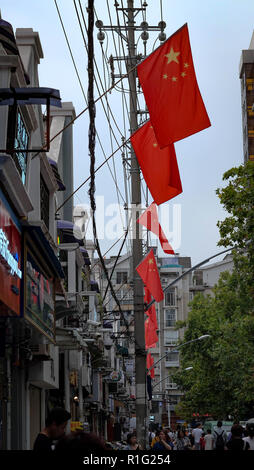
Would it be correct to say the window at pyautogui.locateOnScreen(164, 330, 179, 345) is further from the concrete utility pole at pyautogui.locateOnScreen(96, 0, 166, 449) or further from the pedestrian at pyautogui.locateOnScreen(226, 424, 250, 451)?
the pedestrian at pyautogui.locateOnScreen(226, 424, 250, 451)

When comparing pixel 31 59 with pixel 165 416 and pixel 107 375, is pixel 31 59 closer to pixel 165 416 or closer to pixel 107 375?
pixel 107 375

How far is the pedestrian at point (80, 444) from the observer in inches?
178

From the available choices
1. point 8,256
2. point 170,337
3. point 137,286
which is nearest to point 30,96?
point 8,256

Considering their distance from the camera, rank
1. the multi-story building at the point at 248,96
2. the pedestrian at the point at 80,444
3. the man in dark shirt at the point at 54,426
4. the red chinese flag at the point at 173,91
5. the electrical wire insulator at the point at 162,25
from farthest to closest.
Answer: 1. the multi-story building at the point at 248,96
2. the electrical wire insulator at the point at 162,25
3. the red chinese flag at the point at 173,91
4. the man in dark shirt at the point at 54,426
5. the pedestrian at the point at 80,444

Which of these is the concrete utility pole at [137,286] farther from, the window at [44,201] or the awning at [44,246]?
the awning at [44,246]

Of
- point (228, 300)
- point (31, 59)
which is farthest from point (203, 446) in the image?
point (228, 300)

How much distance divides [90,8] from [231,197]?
17.6m

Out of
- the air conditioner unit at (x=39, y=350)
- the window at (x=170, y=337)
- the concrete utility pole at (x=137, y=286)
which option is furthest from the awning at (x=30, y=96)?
the window at (x=170, y=337)

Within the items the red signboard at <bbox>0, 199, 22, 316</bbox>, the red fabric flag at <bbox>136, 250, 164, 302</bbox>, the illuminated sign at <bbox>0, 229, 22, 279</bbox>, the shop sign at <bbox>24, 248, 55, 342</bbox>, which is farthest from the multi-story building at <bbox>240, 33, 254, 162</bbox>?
the illuminated sign at <bbox>0, 229, 22, 279</bbox>

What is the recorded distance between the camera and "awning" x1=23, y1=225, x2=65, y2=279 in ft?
50.2

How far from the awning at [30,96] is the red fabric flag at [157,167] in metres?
4.37

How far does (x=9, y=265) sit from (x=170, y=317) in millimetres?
112251

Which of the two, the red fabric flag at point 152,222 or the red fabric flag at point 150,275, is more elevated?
the red fabric flag at point 152,222

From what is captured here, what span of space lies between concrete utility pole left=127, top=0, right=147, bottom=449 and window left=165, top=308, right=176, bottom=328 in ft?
331
